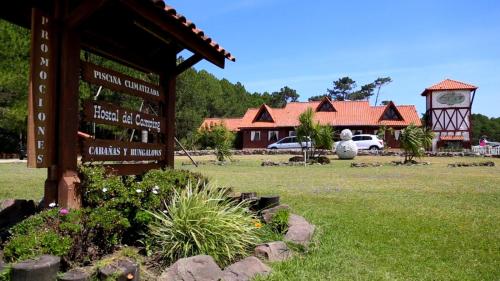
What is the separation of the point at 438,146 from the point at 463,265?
45710 millimetres

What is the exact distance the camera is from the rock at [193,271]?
3982 millimetres

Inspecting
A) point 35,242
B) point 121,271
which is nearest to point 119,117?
point 35,242

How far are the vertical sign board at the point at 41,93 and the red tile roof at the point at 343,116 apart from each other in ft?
134

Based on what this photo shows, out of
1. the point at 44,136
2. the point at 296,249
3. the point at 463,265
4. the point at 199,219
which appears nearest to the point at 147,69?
the point at 44,136

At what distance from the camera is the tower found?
47.0 metres

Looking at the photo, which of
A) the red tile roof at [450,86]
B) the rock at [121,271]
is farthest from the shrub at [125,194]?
the red tile roof at [450,86]

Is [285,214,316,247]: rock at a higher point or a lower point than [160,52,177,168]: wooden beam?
lower

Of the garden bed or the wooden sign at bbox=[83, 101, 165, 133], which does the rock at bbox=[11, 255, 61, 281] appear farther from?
the wooden sign at bbox=[83, 101, 165, 133]

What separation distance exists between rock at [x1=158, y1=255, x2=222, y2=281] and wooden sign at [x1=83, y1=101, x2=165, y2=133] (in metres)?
2.15

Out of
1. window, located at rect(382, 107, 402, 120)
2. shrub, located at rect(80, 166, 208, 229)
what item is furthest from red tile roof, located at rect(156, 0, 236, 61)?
window, located at rect(382, 107, 402, 120)

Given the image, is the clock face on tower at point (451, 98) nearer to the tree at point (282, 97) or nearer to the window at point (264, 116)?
the window at point (264, 116)

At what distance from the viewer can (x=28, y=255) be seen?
3600 mm

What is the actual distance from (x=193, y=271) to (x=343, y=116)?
45.1 metres

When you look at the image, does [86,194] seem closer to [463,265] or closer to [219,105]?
[463,265]
